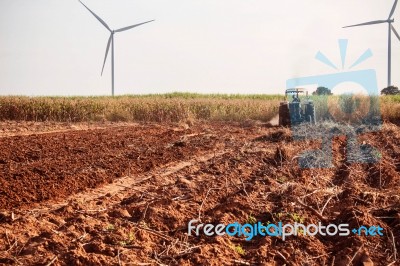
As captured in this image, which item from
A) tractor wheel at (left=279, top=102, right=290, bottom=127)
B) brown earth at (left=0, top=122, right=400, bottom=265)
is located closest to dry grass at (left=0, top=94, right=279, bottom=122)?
tractor wheel at (left=279, top=102, right=290, bottom=127)

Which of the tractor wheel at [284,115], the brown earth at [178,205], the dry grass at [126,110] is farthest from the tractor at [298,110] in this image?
the dry grass at [126,110]

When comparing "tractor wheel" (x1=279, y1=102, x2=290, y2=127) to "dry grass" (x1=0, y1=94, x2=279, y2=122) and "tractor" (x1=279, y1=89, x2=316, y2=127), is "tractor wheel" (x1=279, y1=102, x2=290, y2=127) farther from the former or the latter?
"dry grass" (x1=0, y1=94, x2=279, y2=122)

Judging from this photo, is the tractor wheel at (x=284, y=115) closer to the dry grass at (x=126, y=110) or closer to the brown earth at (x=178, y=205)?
the brown earth at (x=178, y=205)

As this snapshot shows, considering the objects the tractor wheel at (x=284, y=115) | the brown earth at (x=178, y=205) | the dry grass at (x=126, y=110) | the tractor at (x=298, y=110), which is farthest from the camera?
the dry grass at (x=126, y=110)

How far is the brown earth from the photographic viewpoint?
4.89 metres

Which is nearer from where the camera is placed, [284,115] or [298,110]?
[298,110]

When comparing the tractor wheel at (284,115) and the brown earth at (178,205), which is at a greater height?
the tractor wheel at (284,115)

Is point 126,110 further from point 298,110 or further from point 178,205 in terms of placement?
point 178,205

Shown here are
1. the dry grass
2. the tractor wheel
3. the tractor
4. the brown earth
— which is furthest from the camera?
the dry grass

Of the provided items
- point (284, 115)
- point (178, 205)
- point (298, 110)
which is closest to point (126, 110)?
point (284, 115)

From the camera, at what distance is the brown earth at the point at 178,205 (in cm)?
489

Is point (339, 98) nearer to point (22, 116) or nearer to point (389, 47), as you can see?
point (389, 47)

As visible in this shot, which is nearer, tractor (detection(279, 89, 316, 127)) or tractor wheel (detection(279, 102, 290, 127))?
tractor (detection(279, 89, 316, 127))

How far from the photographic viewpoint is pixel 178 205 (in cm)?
651
